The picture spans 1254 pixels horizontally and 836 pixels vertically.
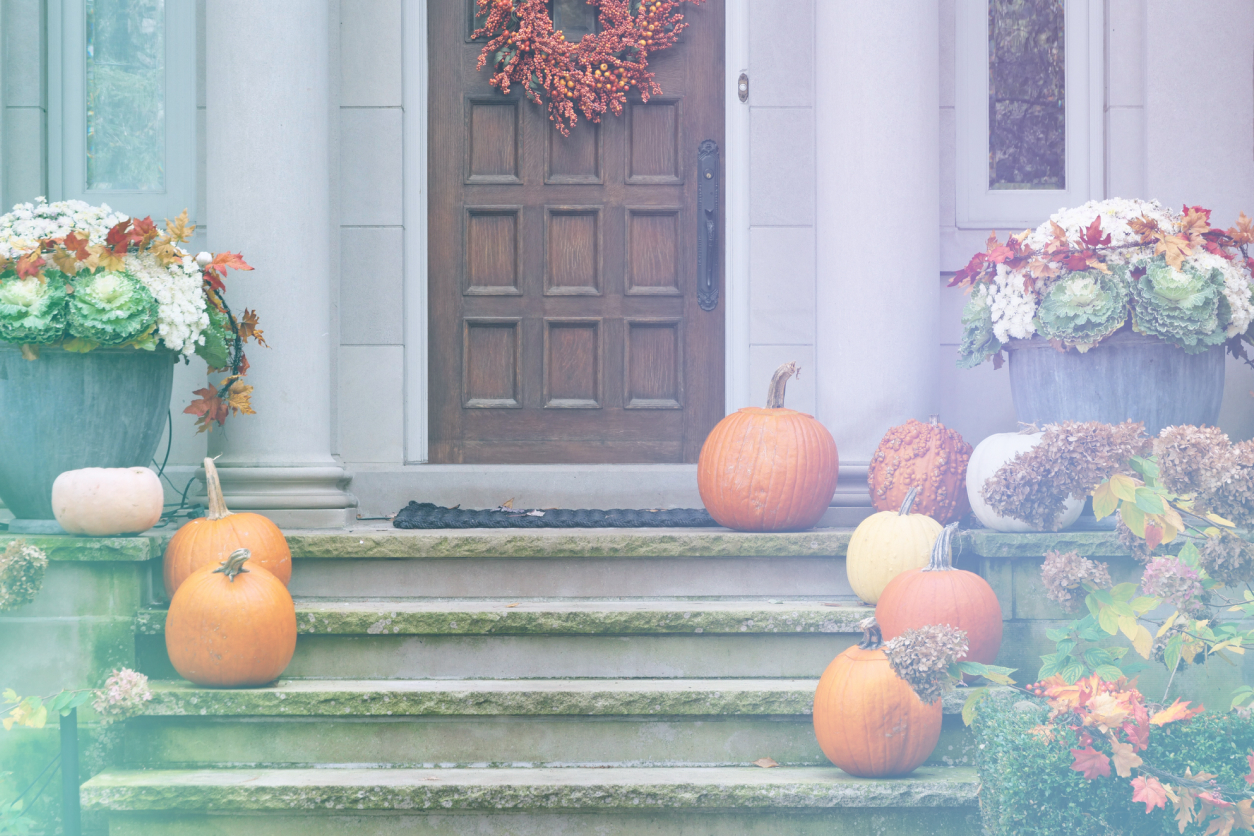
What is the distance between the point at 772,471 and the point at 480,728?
4.36 ft

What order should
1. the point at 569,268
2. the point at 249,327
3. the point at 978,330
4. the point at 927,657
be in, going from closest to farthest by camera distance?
the point at 927,657
the point at 978,330
the point at 249,327
the point at 569,268

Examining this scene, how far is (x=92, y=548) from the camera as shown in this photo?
306cm

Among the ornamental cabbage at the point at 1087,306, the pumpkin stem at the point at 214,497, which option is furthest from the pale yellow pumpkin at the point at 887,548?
the pumpkin stem at the point at 214,497

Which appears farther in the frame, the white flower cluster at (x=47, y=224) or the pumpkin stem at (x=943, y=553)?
the white flower cluster at (x=47, y=224)

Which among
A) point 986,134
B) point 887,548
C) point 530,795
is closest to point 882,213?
point 986,134

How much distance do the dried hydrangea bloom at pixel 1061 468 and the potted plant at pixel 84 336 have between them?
8.37 ft

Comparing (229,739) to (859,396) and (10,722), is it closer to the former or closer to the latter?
(10,722)

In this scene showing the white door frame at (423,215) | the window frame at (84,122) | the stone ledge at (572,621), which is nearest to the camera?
the stone ledge at (572,621)

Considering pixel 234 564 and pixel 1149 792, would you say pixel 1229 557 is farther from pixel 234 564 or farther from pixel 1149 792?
pixel 234 564

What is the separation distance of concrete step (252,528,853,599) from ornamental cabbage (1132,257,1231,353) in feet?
3.97

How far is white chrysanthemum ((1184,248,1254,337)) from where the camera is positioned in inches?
126

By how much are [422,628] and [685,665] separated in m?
0.82

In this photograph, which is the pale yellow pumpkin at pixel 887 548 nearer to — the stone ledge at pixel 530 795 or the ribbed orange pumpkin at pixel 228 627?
the stone ledge at pixel 530 795

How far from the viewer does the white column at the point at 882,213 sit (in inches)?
154
